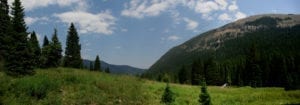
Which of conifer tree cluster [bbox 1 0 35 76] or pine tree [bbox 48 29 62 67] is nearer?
conifer tree cluster [bbox 1 0 35 76]

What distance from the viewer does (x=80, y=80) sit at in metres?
34.4

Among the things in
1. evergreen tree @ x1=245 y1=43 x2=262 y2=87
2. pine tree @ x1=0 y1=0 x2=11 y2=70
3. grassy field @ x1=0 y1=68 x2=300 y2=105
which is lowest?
grassy field @ x1=0 y1=68 x2=300 y2=105

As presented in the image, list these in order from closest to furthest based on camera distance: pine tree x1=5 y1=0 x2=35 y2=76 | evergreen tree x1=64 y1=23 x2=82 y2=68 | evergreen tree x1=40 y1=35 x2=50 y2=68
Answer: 1. pine tree x1=5 y1=0 x2=35 y2=76
2. evergreen tree x1=40 y1=35 x2=50 y2=68
3. evergreen tree x1=64 y1=23 x2=82 y2=68

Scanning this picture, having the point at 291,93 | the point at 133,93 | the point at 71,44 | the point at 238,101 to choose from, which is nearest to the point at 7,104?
the point at 133,93

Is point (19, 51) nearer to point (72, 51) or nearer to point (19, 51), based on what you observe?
point (19, 51)

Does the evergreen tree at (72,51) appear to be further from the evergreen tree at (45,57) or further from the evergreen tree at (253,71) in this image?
the evergreen tree at (253,71)

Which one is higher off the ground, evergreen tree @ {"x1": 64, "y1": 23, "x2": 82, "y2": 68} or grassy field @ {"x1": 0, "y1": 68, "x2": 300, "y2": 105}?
evergreen tree @ {"x1": 64, "y1": 23, "x2": 82, "y2": 68}

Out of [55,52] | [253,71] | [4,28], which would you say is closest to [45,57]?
[55,52]

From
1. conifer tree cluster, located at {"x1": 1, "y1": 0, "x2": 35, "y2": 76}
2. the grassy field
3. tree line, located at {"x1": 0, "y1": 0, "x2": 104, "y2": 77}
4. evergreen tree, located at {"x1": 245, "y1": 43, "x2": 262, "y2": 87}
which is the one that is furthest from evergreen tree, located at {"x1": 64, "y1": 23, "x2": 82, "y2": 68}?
the grassy field

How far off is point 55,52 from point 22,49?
26891 mm

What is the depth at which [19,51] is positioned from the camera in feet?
134

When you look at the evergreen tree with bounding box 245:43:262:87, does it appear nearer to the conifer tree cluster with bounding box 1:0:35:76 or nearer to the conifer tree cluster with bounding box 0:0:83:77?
the conifer tree cluster with bounding box 0:0:83:77

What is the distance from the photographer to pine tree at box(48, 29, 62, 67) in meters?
65.2

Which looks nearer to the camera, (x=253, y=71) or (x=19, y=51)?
(x=19, y=51)
